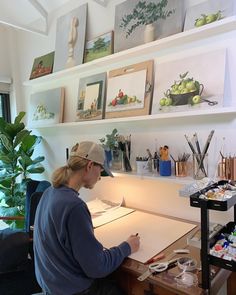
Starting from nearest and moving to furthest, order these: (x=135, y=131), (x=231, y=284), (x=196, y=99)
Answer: (x=231, y=284) < (x=196, y=99) < (x=135, y=131)

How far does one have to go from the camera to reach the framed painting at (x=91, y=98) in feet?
7.08

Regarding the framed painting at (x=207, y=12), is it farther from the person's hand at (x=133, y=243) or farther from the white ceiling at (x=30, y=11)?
the white ceiling at (x=30, y=11)

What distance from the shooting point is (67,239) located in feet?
3.69

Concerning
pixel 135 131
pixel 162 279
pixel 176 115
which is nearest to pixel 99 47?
pixel 135 131

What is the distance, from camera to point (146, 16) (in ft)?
6.12

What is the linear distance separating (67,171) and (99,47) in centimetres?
131

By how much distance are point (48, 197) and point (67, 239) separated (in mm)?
232

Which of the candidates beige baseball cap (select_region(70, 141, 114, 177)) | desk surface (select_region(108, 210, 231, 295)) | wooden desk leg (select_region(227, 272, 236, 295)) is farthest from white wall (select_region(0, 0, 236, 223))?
beige baseball cap (select_region(70, 141, 114, 177))

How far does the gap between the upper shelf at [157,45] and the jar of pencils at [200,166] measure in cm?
73

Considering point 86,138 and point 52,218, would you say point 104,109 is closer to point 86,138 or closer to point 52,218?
point 86,138

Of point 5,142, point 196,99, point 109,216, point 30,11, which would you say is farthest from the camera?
point 30,11

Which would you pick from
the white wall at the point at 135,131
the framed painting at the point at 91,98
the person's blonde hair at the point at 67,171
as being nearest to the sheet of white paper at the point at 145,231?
the white wall at the point at 135,131

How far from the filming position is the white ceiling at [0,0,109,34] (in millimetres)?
2555

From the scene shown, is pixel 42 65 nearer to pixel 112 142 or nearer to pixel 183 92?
pixel 112 142
